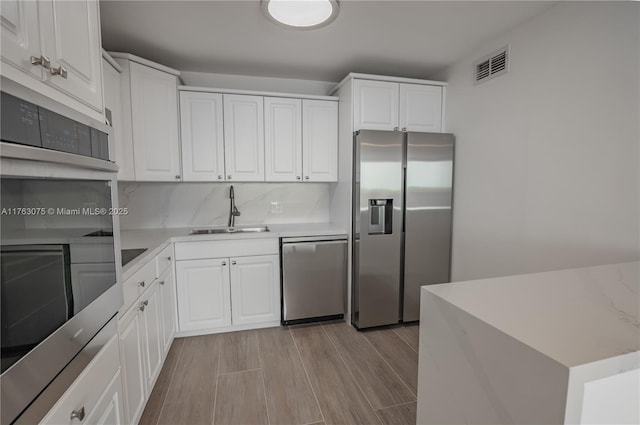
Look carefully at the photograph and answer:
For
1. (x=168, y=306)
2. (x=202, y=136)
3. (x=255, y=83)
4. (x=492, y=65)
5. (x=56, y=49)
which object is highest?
(x=255, y=83)

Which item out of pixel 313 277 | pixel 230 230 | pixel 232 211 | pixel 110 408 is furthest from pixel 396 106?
pixel 110 408

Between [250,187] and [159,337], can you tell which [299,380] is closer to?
[159,337]

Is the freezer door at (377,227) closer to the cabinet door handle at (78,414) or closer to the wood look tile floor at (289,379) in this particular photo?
the wood look tile floor at (289,379)

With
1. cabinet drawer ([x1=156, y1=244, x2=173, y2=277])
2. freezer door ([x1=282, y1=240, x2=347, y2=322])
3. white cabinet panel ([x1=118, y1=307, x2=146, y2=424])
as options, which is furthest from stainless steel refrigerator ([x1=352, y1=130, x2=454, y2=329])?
white cabinet panel ([x1=118, y1=307, x2=146, y2=424])

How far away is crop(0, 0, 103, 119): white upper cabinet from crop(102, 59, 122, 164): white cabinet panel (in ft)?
3.87

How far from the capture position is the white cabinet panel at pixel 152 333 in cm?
167

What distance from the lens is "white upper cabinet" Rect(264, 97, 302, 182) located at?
281 cm

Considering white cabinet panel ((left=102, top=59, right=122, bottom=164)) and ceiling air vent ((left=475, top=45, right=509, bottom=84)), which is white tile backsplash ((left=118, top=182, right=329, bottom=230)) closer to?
white cabinet panel ((left=102, top=59, right=122, bottom=164))

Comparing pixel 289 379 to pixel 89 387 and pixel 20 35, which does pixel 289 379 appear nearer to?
pixel 89 387

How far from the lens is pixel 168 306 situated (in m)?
2.29

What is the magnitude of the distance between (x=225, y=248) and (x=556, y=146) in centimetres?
255

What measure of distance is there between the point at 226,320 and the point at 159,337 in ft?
2.25

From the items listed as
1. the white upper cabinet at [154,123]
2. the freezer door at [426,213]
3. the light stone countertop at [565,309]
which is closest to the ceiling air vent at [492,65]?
the freezer door at [426,213]

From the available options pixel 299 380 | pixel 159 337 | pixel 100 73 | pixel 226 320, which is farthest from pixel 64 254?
pixel 226 320
